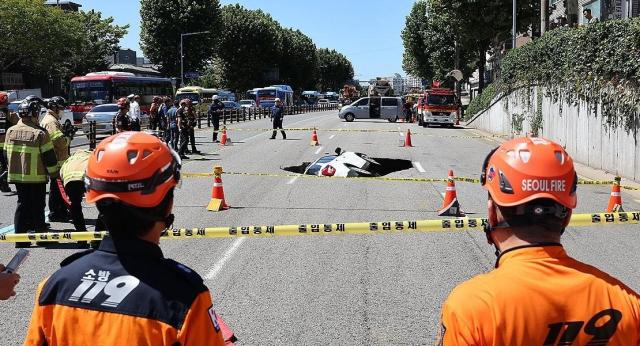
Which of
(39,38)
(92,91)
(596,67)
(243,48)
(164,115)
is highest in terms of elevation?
(243,48)

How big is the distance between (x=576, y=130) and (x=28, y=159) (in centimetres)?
1732

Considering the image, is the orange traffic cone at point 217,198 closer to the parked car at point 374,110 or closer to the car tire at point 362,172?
the car tire at point 362,172

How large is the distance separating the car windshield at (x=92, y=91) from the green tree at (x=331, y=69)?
11671cm

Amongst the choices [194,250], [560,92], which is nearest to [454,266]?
[194,250]

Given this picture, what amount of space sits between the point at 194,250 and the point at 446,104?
35088 millimetres

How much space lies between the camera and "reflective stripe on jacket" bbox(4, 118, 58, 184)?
27.6 ft

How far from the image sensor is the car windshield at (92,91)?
1610 inches

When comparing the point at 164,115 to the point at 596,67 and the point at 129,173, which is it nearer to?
the point at 596,67

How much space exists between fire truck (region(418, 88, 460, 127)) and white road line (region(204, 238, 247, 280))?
34236 mm

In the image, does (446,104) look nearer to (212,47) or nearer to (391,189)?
(391,189)

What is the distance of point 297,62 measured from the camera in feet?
350

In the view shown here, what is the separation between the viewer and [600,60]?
58.5ft

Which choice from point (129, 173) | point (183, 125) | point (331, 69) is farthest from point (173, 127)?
point (331, 69)

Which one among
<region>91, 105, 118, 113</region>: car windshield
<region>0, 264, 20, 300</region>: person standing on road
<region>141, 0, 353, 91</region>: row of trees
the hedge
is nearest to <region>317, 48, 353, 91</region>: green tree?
<region>141, 0, 353, 91</region>: row of trees
